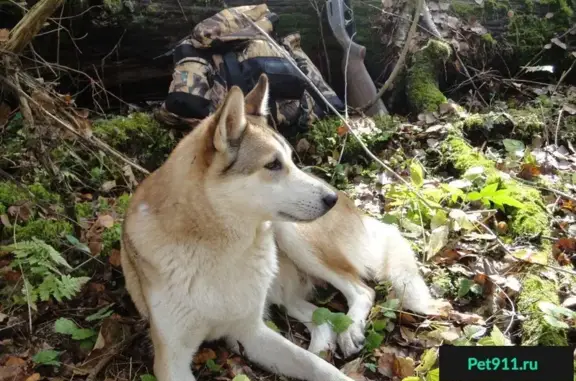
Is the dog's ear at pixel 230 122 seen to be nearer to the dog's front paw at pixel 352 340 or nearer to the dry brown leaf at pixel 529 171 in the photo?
the dog's front paw at pixel 352 340

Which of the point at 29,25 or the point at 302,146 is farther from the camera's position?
the point at 302,146

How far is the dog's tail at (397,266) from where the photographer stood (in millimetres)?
3256

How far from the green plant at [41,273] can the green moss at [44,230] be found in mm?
179

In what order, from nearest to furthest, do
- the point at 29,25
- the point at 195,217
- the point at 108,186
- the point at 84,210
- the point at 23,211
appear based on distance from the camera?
the point at 195,217 → the point at 29,25 → the point at 23,211 → the point at 84,210 → the point at 108,186

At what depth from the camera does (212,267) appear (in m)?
2.82

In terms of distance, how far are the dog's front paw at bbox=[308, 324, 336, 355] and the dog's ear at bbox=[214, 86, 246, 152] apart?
1.23 metres

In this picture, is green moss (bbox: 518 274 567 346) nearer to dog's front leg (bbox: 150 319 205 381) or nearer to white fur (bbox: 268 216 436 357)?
white fur (bbox: 268 216 436 357)

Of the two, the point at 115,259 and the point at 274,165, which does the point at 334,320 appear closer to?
the point at 274,165

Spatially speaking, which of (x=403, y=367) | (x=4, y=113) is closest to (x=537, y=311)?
(x=403, y=367)

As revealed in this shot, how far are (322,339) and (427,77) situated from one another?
125 inches

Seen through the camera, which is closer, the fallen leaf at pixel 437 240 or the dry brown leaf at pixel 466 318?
the dry brown leaf at pixel 466 318

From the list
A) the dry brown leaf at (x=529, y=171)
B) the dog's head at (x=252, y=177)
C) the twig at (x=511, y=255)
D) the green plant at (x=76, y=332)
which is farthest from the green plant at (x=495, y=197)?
the green plant at (x=76, y=332)

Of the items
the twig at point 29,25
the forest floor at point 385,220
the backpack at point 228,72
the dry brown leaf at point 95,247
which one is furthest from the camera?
the backpack at point 228,72

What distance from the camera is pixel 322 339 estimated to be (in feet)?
10.6
